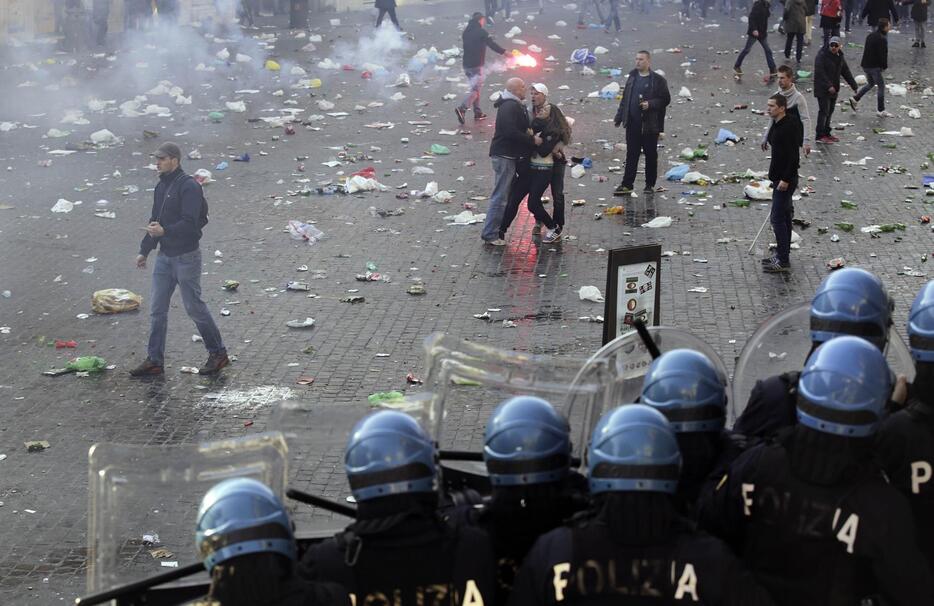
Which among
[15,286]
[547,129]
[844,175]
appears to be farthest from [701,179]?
[15,286]

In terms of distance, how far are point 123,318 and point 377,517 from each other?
7.37m

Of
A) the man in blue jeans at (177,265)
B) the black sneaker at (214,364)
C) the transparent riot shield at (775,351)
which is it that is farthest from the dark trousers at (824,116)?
the transparent riot shield at (775,351)

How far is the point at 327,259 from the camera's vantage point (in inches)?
448

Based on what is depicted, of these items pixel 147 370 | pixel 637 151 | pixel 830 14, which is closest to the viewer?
pixel 147 370

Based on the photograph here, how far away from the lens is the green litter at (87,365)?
8805mm

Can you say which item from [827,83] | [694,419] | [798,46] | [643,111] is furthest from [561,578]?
[798,46]

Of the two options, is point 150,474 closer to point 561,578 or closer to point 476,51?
point 561,578

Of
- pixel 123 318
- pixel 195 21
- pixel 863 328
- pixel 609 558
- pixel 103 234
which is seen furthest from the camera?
pixel 195 21

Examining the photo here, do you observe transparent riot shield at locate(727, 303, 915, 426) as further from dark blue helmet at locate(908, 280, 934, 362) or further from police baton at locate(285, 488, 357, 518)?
police baton at locate(285, 488, 357, 518)

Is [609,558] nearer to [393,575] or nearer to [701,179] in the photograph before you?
[393,575]

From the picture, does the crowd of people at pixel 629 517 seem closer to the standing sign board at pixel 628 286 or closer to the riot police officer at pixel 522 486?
the riot police officer at pixel 522 486

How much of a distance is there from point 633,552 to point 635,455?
0.25m

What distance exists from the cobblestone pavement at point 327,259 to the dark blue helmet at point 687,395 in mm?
1042

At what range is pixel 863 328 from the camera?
4.03 m
